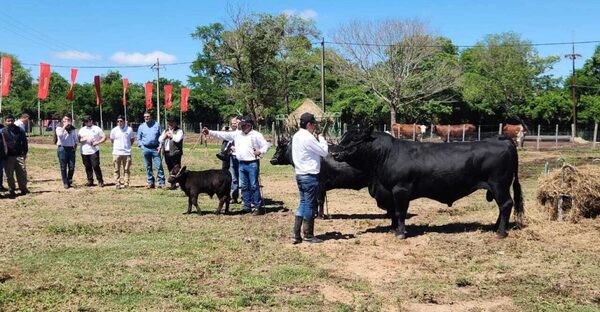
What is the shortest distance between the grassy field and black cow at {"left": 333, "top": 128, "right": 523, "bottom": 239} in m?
0.62

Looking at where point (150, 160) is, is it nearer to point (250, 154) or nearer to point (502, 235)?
point (250, 154)

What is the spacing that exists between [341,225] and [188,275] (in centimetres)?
406

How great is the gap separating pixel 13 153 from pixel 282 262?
8.64 m

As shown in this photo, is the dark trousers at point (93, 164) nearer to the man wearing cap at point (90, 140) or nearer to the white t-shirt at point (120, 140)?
the man wearing cap at point (90, 140)

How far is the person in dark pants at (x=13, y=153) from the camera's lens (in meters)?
13.0

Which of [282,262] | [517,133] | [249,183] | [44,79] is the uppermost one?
[44,79]

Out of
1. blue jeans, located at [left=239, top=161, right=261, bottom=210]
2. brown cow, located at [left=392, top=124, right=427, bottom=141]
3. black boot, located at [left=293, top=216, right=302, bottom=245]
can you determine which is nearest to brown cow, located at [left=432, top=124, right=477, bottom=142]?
brown cow, located at [left=392, top=124, right=427, bottom=141]

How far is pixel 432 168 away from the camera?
8977 mm

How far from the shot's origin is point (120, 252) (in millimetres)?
7699

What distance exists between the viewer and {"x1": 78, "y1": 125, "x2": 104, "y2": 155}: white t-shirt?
577 inches

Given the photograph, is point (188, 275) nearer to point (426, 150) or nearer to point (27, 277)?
point (27, 277)

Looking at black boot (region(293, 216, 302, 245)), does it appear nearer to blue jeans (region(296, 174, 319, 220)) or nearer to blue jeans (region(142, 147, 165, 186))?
blue jeans (region(296, 174, 319, 220))

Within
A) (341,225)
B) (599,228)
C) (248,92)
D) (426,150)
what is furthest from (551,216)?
(248,92)

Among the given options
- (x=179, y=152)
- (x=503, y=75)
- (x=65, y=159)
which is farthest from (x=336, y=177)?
(x=503, y=75)
